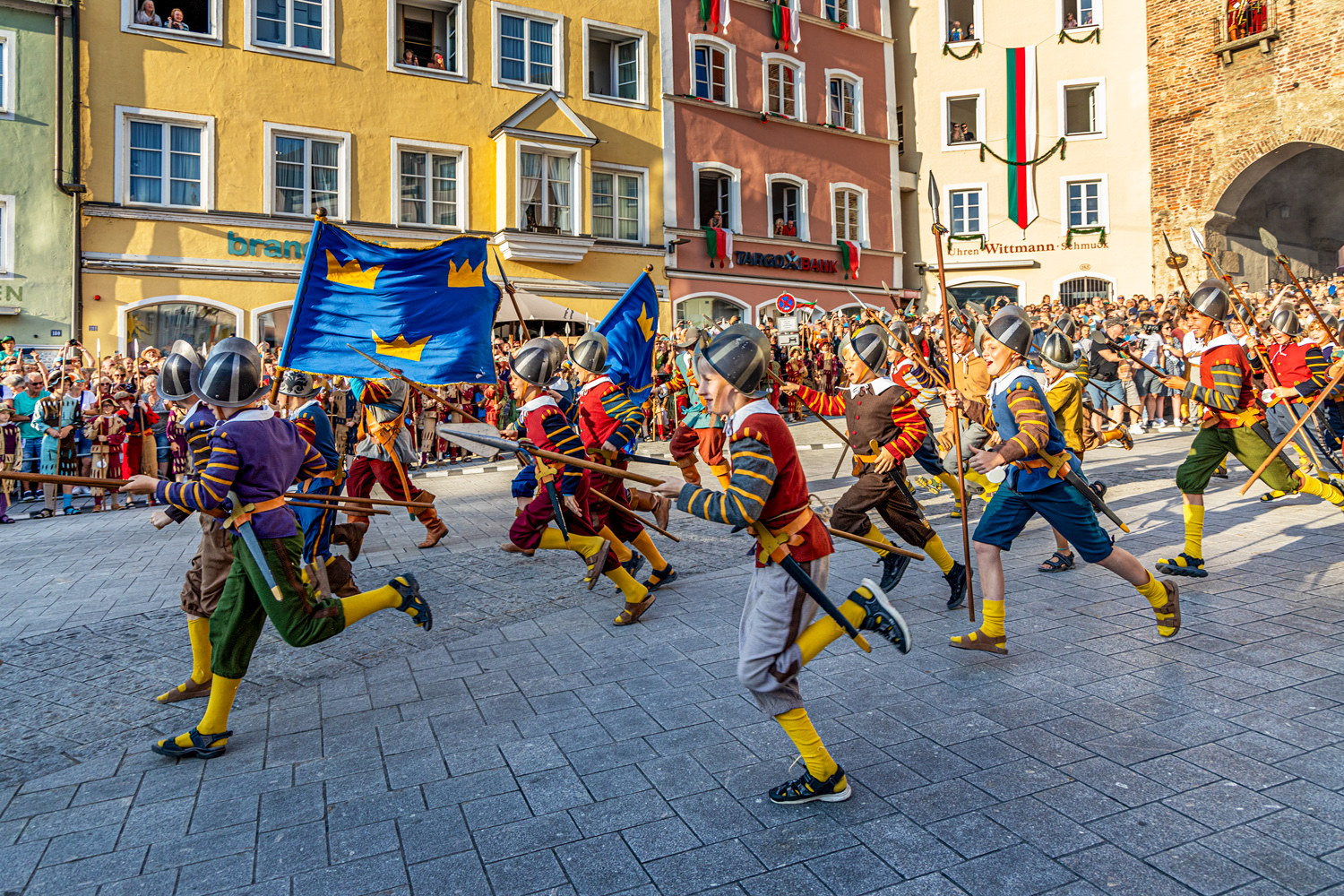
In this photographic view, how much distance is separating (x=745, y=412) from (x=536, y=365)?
3.12 metres

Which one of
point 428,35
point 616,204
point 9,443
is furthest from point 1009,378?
point 428,35

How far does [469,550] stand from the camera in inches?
336

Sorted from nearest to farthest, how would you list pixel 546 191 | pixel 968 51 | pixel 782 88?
pixel 546 191 < pixel 782 88 < pixel 968 51

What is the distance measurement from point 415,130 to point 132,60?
550 cm

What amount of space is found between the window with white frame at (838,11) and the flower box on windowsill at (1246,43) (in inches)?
426

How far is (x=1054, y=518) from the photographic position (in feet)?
17.2

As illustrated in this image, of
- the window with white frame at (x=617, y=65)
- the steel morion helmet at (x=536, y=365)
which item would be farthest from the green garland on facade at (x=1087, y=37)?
the steel morion helmet at (x=536, y=365)

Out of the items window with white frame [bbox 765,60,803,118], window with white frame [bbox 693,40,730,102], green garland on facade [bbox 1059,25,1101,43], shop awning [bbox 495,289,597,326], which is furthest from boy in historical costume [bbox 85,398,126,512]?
green garland on facade [bbox 1059,25,1101,43]

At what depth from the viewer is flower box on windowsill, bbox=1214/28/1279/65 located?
84.1ft

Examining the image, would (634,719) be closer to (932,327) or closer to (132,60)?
(932,327)

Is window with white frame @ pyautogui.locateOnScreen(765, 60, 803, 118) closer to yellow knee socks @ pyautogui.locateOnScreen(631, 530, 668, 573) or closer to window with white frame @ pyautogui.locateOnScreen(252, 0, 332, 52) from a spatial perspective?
window with white frame @ pyautogui.locateOnScreen(252, 0, 332, 52)

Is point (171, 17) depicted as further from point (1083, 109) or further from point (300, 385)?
point (1083, 109)

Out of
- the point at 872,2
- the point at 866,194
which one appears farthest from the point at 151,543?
the point at 872,2

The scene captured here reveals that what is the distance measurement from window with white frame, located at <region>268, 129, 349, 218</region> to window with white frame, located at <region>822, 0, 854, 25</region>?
15619 mm
